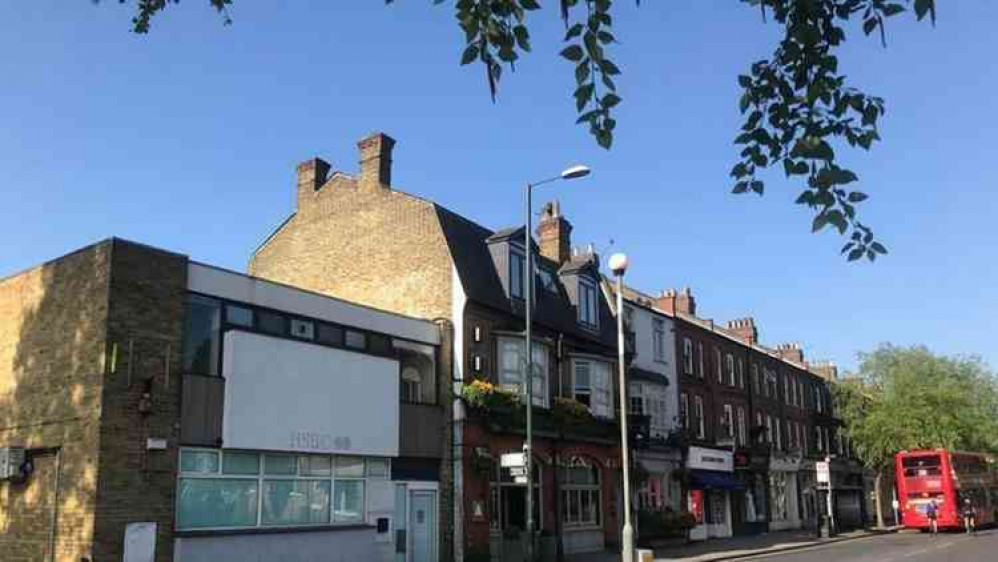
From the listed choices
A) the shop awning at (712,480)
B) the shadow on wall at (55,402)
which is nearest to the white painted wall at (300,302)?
the shadow on wall at (55,402)

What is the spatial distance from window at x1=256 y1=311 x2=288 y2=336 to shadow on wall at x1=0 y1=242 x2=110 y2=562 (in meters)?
3.68

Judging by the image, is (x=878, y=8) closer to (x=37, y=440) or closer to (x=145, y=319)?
(x=145, y=319)

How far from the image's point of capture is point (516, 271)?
1150 inches

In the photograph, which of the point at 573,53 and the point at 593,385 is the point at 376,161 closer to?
the point at 593,385

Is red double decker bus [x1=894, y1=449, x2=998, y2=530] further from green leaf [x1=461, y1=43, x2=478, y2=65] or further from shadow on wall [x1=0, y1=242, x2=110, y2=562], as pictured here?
green leaf [x1=461, y1=43, x2=478, y2=65]

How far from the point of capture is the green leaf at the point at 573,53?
18.3 feet

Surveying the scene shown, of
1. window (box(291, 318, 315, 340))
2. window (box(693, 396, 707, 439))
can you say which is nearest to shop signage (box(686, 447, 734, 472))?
window (box(693, 396, 707, 439))

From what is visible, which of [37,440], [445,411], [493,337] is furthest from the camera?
[493,337]

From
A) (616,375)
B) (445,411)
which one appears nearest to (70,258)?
(445,411)

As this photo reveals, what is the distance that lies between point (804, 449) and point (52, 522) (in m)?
46.2

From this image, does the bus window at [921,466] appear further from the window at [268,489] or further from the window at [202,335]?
the window at [202,335]

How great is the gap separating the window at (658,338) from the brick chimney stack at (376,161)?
14779mm

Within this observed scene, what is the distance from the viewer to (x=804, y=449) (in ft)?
→ 178

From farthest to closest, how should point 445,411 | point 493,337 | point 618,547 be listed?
point 618,547
point 493,337
point 445,411
